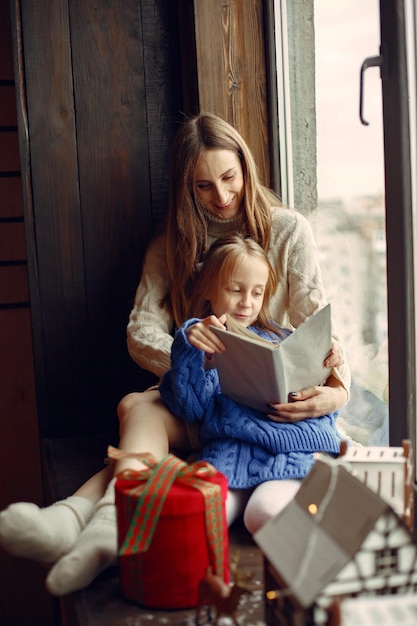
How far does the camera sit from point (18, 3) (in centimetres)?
239

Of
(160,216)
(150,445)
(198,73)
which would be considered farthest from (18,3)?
(150,445)

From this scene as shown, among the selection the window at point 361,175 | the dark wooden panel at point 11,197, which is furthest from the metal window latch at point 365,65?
the dark wooden panel at point 11,197

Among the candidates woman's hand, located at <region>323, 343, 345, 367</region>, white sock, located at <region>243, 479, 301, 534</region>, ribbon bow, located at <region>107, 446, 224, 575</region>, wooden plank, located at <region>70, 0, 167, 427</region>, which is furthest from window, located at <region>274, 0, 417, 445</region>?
ribbon bow, located at <region>107, 446, 224, 575</region>

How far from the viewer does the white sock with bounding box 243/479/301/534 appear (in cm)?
151

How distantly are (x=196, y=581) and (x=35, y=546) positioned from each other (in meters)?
0.30

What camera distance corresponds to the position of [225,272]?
1.87 metres

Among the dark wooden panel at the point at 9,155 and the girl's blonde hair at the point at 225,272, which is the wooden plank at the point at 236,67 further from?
the dark wooden panel at the point at 9,155

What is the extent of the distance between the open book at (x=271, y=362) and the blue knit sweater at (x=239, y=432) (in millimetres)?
49

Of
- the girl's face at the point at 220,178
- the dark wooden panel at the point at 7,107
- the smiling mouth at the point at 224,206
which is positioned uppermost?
the dark wooden panel at the point at 7,107

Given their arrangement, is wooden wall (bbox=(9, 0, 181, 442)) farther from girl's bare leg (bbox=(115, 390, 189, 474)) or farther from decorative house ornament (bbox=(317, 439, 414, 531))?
decorative house ornament (bbox=(317, 439, 414, 531))

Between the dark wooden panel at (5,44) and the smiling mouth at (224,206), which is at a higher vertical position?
the dark wooden panel at (5,44)

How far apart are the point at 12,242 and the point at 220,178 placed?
1151 mm

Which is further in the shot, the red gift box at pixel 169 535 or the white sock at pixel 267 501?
the white sock at pixel 267 501

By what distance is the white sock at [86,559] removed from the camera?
4.26 ft
